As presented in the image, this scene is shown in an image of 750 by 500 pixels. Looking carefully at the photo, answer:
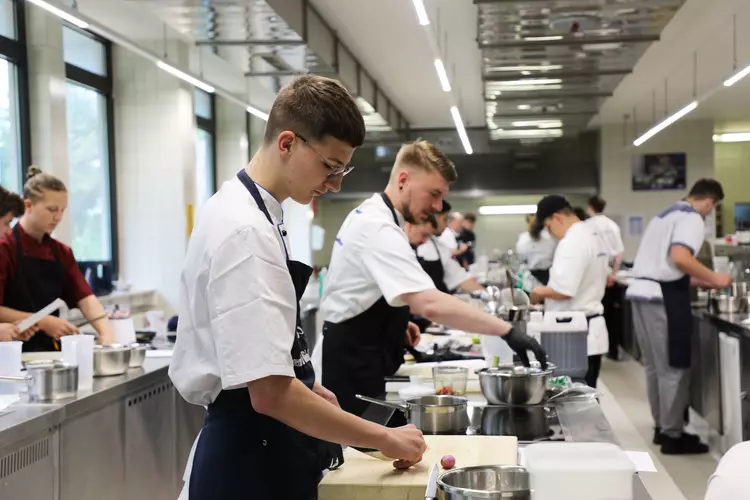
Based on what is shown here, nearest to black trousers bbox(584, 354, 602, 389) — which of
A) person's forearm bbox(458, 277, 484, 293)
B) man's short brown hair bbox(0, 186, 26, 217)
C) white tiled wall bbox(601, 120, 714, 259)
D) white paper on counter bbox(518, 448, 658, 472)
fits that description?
person's forearm bbox(458, 277, 484, 293)

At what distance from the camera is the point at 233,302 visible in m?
1.50

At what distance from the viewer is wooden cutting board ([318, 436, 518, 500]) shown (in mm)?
1714

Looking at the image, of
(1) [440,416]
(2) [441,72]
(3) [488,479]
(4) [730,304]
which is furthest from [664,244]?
(3) [488,479]

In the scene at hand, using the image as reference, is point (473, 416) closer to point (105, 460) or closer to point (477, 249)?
point (105, 460)

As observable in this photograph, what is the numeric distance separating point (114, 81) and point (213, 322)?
8007 millimetres

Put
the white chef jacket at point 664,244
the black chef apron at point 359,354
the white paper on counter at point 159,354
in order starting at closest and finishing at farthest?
the black chef apron at point 359,354 < the white paper on counter at point 159,354 < the white chef jacket at point 664,244

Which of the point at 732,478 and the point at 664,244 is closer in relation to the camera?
the point at 732,478

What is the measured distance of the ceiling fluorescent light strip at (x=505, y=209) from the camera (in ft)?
52.7

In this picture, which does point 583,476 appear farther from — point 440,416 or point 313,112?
point 440,416

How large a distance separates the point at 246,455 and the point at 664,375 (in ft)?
16.0

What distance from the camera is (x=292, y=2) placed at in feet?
22.7

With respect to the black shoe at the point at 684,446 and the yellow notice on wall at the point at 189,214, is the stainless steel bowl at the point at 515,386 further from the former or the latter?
the yellow notice on wall at the point at 189,214

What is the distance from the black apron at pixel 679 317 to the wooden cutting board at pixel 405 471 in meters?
4.07

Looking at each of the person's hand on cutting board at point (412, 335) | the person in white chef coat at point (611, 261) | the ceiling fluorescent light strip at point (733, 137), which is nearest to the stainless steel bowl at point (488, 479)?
the person's hand on cutting board at point (412, 335)
